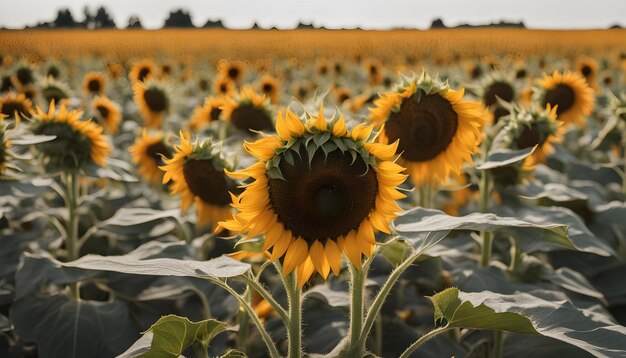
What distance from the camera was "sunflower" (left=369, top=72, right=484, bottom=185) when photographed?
2.64m

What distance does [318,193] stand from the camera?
1.75m

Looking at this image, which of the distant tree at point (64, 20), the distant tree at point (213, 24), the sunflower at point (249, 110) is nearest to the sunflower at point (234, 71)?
the sunflower at point (249, 110)

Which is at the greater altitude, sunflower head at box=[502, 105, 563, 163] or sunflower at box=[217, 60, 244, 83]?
sunflower head at box=[502, 105, 563, 163]

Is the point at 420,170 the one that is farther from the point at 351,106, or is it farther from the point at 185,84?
the point at 185,84

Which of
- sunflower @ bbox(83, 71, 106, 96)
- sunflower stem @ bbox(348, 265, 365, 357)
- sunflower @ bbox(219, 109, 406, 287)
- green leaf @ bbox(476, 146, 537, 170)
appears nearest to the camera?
sunflower @ bbox(219, 109, 406, 287)

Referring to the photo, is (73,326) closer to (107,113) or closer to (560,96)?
(560,96)

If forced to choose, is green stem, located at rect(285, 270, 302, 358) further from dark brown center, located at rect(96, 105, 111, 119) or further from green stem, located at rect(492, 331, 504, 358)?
dark brown center, located at rect(96, 105, 111, 119)

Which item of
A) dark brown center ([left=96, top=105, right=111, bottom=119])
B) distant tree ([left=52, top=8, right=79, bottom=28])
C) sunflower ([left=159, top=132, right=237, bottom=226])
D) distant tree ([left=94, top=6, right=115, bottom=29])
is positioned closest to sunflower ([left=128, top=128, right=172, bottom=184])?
sunflower ([left=159, top=132, right=237, bottom=226])

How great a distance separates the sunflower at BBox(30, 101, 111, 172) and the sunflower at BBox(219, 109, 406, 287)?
169 centimetres

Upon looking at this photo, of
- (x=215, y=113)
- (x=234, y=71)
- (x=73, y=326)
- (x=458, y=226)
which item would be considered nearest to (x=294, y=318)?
(x=458, y=226)

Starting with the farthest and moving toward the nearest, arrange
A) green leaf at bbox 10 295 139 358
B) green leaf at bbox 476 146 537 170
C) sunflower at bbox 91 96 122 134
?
sunflower at bbox 91 96 122 134 < green leaf at bbox 10 295 139 358 < green leaf at bbox 476 146 537 170

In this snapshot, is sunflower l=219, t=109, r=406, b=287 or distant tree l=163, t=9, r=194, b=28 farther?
distant tree l=163, t=9, r=194, b=28

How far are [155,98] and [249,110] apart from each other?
195 centimetres

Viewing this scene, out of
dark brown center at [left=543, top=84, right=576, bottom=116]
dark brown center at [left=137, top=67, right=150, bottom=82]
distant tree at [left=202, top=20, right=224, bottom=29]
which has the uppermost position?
dark brown center at [left=543, top=84, right=576, bottom=116]
